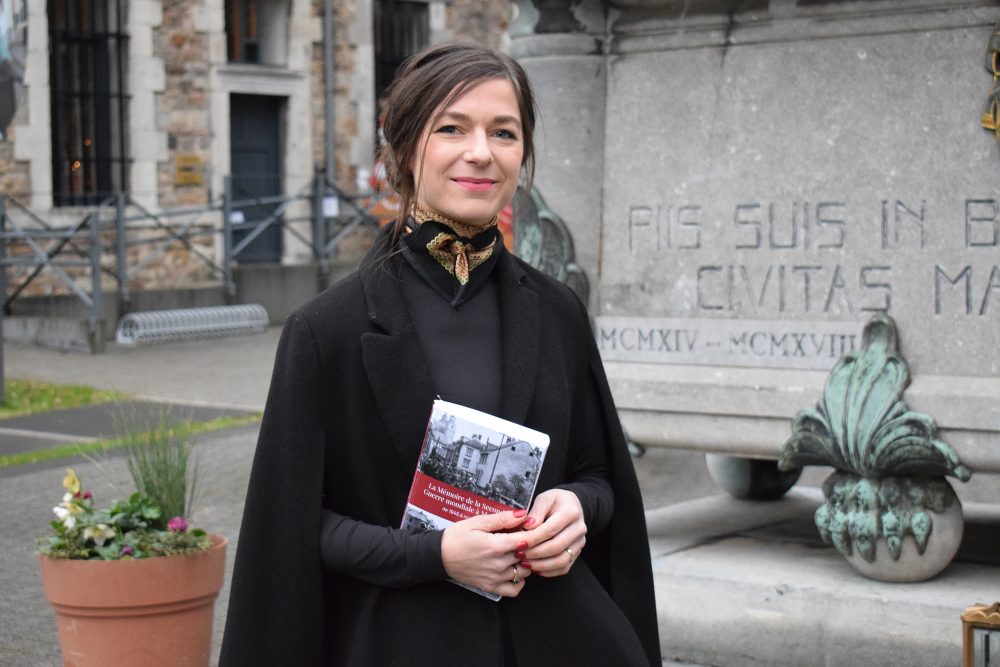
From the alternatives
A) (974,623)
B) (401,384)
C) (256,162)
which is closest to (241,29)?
(256,162)

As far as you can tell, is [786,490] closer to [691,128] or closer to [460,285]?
[691,128]

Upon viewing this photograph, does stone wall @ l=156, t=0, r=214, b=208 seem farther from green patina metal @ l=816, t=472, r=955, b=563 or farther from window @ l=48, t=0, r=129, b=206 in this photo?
green patina metal @ l=816, t=472, r=955, b=563

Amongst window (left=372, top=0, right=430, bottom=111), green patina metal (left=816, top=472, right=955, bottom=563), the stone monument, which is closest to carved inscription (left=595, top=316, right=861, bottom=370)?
the stone monument

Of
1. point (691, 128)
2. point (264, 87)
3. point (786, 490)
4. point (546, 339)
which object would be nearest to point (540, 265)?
point (691, 128)

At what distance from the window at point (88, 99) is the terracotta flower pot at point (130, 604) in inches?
548

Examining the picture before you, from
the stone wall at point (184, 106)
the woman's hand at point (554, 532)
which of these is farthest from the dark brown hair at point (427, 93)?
the stone wall at point (184, 106)

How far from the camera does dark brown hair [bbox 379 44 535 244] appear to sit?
233 cm

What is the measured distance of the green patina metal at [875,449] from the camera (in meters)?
4.00

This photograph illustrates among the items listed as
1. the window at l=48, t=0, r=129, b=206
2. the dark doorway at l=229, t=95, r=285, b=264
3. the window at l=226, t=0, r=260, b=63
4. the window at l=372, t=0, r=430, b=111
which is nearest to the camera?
the window at l=48, t=0, r=129, b=206

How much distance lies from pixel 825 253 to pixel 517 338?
6.53 ft

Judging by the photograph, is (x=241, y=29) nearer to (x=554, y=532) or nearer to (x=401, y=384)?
(x=401, y=384)

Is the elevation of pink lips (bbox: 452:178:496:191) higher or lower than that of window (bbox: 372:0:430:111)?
lower

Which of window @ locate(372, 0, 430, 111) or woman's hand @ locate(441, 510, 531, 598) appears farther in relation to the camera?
window @ locate(372, 0, 430, 111)

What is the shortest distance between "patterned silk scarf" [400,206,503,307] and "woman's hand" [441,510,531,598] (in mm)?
→ 375
